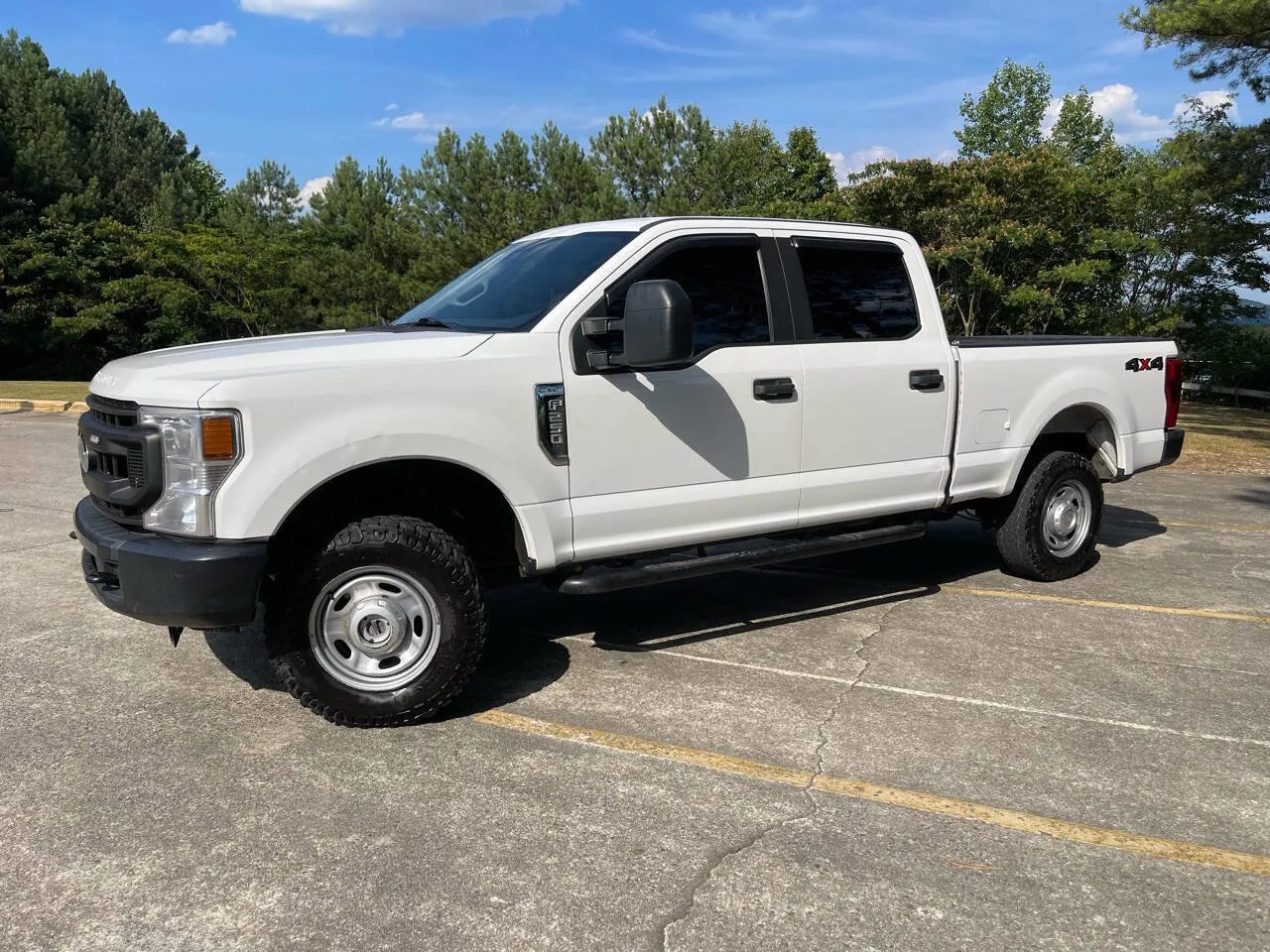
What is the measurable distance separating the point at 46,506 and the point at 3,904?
6.76 meters

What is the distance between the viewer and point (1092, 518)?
6.55 metres

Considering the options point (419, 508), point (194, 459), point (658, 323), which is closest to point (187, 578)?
point (194, 459)

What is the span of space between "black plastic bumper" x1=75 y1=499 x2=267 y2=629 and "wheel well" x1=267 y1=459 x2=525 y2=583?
0.25m

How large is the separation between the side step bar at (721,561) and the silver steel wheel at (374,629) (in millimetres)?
642

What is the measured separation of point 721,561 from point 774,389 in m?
0.86

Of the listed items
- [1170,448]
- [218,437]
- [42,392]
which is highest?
[218,437]

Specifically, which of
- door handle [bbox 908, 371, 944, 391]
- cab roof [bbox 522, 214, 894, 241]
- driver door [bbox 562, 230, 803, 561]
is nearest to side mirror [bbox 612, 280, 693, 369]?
driver door [bbox 562, 230, 803, 561]

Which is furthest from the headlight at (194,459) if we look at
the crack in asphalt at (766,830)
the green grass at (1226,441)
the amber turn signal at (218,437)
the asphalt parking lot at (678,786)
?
the green grass at (1226,441)

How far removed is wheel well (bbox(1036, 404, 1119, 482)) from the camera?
20.9 ft

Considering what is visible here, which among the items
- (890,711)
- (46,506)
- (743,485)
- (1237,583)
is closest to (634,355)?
(743,485)

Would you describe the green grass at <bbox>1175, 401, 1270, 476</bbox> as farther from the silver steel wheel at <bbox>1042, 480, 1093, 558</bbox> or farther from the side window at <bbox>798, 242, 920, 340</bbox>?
the side window at <bbox>798, 242, 920, 340</bbox>

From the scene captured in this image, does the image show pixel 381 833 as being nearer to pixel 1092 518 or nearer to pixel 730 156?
pixel 1092 518

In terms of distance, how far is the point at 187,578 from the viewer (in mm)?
3615

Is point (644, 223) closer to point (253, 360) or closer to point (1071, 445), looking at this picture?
point (253, 360)
